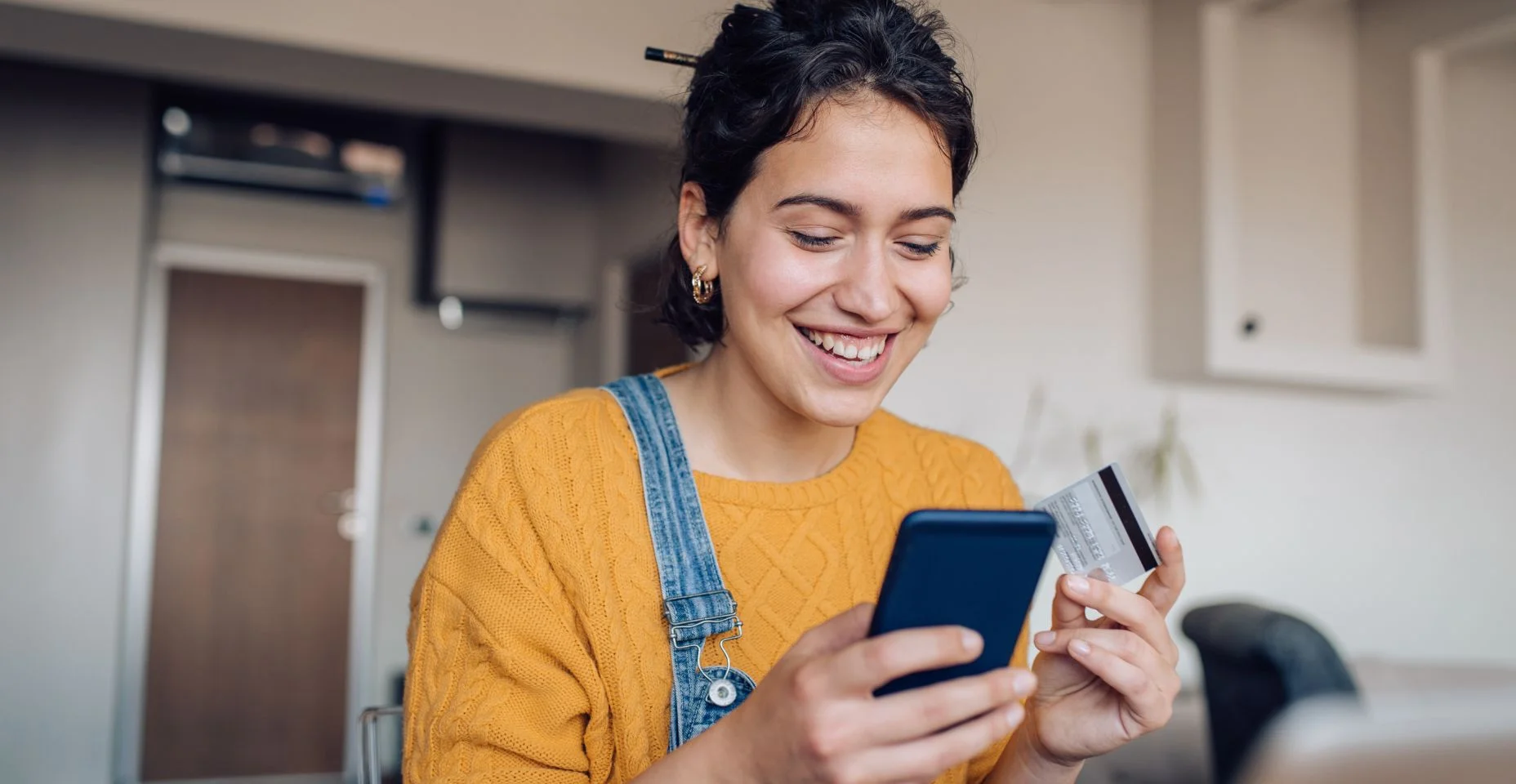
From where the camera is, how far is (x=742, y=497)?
3.95ft

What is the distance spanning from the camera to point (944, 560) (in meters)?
A: 0.69

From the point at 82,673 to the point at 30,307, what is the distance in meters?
1.37

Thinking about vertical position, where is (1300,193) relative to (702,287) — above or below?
above

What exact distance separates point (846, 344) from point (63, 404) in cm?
408

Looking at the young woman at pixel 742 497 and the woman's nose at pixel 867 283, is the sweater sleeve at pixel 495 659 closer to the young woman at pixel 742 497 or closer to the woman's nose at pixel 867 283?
the young woman at pixel 742 497

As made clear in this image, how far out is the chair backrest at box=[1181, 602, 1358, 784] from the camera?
2199mm

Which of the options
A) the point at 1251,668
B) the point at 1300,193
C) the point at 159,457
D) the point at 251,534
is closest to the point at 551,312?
the point at 251,534

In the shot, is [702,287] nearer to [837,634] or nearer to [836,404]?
[836,404]

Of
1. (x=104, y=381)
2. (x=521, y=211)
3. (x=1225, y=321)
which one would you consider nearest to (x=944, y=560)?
(x=1225, y=321)

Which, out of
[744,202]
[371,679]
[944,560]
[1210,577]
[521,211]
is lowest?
[371,679]

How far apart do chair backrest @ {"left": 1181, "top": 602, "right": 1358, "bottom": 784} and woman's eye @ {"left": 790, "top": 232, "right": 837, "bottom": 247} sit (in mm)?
1507

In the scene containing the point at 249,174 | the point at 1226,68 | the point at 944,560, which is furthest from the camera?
the point at 249,174

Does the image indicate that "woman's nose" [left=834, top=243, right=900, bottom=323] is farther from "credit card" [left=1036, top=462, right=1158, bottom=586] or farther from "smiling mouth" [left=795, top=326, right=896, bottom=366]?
"credit card" [left=1036, top=462, right=1158, bottom=586]

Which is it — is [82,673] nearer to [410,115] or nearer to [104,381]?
[104,381]
